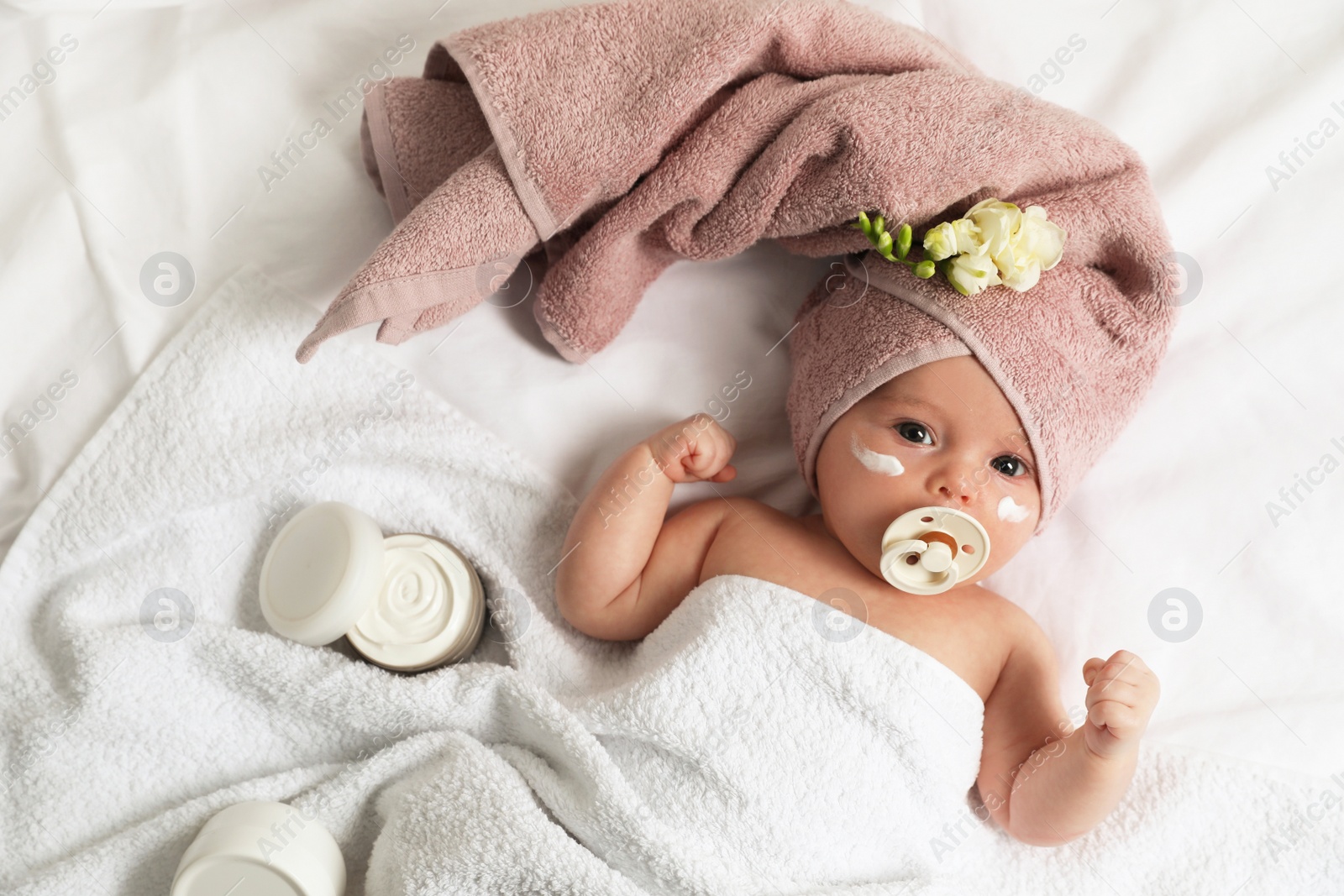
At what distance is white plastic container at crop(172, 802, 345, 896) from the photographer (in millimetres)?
1101

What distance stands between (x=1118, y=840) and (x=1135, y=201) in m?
0.87

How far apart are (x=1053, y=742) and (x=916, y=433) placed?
449 millimetres

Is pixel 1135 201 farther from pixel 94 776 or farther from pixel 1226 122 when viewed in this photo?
pixel 94 776

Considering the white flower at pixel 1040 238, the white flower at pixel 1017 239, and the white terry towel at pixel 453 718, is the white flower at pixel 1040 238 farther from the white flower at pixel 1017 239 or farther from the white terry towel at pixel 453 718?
the white terry towel at pixel 453 718

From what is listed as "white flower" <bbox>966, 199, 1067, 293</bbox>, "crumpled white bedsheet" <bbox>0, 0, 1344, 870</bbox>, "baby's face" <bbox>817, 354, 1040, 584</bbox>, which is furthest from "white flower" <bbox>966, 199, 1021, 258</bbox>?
"crumpled white bedsheet" <bbox>0, 0, 1344, 870</bbox>

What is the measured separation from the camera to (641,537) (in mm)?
1330

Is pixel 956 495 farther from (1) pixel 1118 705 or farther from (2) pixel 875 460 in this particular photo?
(1) pixel 1118 705

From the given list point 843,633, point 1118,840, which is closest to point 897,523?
point 843,633

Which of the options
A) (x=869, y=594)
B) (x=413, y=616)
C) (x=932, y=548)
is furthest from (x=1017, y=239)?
(x=413, y=616)

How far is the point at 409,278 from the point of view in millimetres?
1171

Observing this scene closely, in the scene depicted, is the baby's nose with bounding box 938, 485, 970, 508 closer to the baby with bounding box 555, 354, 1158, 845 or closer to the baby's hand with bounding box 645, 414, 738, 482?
the baby with bounding box 555, 354, 1158, 845

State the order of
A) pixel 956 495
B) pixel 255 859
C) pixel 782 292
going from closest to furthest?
1. pixel 255 859
2. pixel 956 495
3. pixel 782 292

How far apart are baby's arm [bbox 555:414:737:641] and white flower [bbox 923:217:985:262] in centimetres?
38

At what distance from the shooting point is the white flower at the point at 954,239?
46.3 inches
